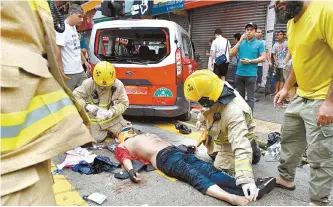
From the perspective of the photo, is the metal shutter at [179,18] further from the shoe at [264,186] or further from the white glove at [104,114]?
the shoe at [264,186]

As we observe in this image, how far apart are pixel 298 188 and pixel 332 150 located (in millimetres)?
807

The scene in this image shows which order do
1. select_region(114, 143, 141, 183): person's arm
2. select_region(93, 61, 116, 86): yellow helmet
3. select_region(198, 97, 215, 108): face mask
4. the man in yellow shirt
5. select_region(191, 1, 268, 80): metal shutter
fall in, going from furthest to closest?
select_region(191, 1, 268, 80): metal shutter < select_region(93, 61, 116, 86): yellow helmet < select_region(114, 143, 141, 183): person's arm < select_region(198, 97, 215, 108): face mask < the man in yellow shirt

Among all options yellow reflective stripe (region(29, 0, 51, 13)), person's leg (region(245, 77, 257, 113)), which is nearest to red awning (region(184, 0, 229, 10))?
person's leg (region(245, 77, 257, 113))

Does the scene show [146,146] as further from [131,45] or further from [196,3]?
[196,3]

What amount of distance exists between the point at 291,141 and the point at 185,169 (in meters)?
1.04

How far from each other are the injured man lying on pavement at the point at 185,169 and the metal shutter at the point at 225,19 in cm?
673

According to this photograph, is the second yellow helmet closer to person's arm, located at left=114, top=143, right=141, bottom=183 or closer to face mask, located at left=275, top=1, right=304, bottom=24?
face mask, located at left=275, top=1, right=304, bottom=24

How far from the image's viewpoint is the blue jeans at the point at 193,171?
8.67 feet

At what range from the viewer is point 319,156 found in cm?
225

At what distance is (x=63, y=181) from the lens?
2.94m

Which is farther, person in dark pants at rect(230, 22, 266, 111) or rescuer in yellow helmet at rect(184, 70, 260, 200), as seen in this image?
person in dark pants at rect(230, 22, 266, 111)

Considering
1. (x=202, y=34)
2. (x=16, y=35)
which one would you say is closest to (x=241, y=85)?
(x=16, y=35)

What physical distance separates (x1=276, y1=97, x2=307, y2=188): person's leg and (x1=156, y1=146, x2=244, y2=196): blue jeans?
559mm

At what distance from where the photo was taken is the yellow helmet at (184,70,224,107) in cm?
268
